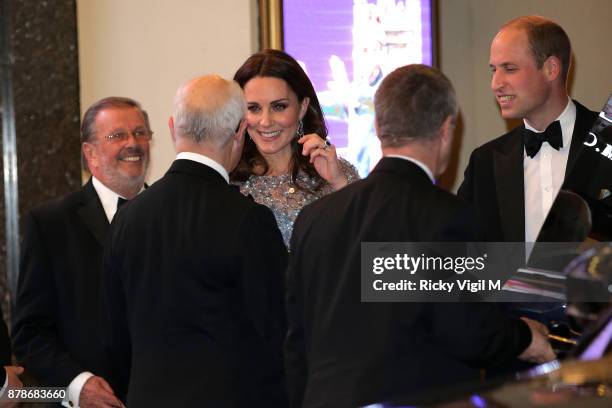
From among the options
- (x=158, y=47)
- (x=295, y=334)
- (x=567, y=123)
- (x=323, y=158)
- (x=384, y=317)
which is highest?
(x=158, y=47)

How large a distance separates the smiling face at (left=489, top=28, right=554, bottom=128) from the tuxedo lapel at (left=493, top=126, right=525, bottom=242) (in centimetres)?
14

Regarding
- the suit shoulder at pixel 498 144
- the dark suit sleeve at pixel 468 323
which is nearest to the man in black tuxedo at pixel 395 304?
the dark suit sleeve at pixel 468 323

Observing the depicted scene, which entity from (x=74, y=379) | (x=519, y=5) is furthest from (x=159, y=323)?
(x=519, y=5)

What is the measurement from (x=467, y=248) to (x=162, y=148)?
3.10 metres

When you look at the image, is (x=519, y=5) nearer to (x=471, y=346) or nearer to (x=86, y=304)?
(x=86, y=304)

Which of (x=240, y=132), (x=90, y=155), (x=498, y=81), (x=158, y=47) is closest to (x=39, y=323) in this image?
(x=90, y=155)

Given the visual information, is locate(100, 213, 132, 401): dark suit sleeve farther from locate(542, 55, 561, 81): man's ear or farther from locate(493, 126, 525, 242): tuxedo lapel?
locate(542, 55, 561, 81): man's ear

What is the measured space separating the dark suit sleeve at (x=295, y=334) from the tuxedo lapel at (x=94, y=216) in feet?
4.02

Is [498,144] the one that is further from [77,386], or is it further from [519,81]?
[77,386]

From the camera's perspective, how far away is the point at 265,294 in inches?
113

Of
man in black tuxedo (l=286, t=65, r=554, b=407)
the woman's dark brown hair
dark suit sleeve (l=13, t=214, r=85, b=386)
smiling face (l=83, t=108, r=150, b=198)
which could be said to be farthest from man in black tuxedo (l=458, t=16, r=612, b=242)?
dark suit sleeve (l=13, t=214, r=85, b=386)

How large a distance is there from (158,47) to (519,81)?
218 centimetres

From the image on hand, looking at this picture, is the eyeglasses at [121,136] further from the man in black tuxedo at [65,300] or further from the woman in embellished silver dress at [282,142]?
the woman in embellished silver dress at [282,142]

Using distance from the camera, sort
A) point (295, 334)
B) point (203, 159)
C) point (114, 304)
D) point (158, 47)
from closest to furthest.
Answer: point (295, 334), point (203, 159), point (114, 304), point (158, 47)
